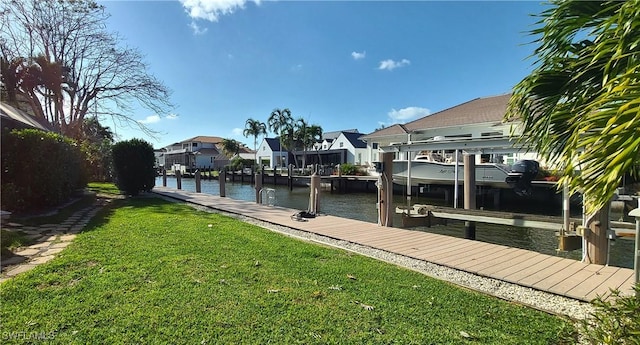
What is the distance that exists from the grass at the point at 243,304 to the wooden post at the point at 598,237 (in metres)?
2.21

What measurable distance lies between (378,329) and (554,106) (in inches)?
90.3

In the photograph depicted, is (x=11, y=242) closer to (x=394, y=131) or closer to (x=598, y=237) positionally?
(x=598, y=237)

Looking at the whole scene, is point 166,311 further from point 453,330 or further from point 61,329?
point 453,330

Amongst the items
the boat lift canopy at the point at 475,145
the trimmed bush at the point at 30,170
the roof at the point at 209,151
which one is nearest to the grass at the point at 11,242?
the trimmed bush at the point at 30,170

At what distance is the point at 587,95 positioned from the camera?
8.03 feet

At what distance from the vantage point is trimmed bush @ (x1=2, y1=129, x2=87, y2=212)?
728 cm

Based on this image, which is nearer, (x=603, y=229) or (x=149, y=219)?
(x=603, y=229)

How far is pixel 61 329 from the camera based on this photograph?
2.38 m

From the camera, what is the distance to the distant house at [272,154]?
5464cm

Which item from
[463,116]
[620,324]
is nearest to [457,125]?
[463,116]

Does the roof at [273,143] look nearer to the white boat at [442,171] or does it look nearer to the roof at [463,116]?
the roof at [463,116]

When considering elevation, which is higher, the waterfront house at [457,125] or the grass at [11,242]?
the waterfront house at [457,125]

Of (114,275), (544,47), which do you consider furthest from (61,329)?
(544,47)

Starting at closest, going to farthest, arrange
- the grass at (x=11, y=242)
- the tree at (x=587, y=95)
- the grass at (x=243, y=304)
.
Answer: the tree at (x=587, y=95)
the grass at (x=243, y=304)
the grass at (x=11, y=242)
